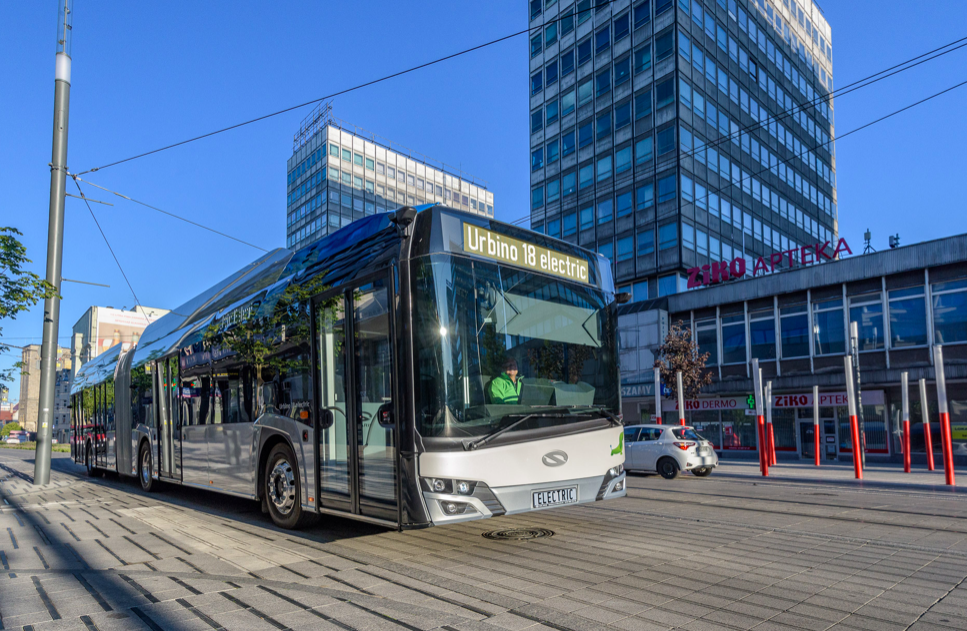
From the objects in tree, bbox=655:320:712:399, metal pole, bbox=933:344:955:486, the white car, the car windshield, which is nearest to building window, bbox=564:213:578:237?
tree, bbox=655:320:712:399

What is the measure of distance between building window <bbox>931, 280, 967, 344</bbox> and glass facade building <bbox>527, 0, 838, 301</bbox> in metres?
12.6

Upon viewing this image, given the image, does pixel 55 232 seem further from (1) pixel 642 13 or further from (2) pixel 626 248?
(1) pixel 642 13

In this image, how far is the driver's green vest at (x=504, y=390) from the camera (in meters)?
6.03

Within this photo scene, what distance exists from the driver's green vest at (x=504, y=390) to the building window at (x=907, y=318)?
85.1ft

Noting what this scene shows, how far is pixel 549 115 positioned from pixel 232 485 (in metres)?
41.2

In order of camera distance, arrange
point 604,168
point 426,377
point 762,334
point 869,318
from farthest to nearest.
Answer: point 604,168, point 762,334, point 869,318, point 426,377

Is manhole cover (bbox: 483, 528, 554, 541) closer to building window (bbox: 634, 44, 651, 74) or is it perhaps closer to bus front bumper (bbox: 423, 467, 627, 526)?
bus front bumper (bbox: 423, 467, 627, 526)

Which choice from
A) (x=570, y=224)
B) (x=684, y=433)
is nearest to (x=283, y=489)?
(x=684, y=433)

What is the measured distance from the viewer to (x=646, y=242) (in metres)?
38.7

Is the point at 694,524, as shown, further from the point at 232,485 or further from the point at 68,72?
the point at 68,72

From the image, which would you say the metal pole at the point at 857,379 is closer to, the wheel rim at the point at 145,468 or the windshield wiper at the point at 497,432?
the windshield wiper at the point at 497,432

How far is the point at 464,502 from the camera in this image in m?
5.78

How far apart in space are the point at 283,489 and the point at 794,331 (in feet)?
89.9

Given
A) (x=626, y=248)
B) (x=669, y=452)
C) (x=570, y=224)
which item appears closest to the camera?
(x=669, y=452)
